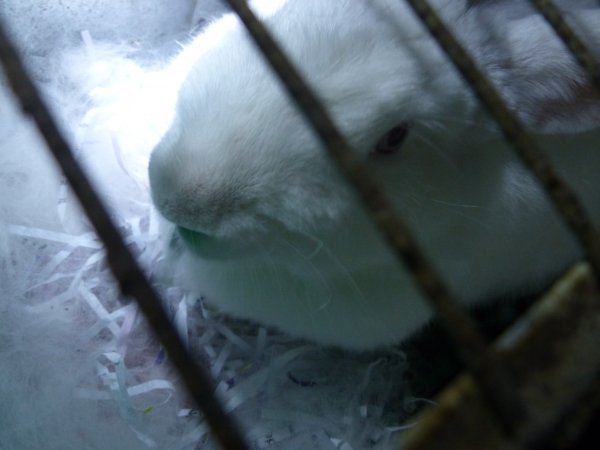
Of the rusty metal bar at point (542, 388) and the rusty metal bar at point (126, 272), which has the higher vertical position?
the rusty metal bar at point (126, 272)

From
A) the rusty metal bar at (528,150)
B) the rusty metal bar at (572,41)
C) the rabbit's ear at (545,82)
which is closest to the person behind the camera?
the rusty metal bar at (528,150)

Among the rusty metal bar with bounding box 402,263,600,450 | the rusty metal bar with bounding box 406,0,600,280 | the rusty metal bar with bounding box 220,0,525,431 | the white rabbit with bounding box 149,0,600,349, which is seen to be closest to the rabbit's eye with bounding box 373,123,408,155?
the white rabbit with bounding box 149,0,600,349

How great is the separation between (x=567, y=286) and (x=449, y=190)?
1.77 feet

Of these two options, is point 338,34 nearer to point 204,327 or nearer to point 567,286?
point 567,286

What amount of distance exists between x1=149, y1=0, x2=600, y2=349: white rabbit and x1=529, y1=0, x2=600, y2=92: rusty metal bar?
0.68 feet

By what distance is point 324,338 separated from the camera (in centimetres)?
142

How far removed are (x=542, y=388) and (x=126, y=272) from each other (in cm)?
39

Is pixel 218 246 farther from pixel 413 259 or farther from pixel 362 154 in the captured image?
pixel 413 259

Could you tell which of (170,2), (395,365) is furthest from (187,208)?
(170,2)

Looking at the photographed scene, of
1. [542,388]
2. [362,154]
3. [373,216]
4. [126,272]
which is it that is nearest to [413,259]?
[373,216]

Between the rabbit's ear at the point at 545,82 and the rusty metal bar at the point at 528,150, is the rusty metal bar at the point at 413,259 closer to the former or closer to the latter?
the rusty metal bar at the point at 528,150

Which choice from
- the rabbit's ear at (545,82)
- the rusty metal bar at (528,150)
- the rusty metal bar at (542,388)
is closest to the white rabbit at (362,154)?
the rabbit's ear at (545,82)

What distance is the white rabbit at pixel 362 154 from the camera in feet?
3.13

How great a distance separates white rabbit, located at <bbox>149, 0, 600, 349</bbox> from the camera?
0.95 meters
